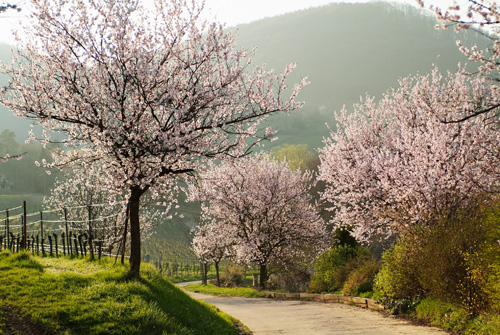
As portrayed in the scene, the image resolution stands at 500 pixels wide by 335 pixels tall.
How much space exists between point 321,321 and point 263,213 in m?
12.6

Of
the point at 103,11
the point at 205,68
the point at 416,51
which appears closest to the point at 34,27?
the point at 103,11

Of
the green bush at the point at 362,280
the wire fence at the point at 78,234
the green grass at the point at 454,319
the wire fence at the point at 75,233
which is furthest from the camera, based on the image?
the green bush at the point at 362,280

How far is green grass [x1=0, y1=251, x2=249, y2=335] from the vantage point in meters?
8.29

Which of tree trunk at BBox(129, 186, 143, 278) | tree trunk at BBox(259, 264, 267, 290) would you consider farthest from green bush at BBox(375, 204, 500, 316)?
tree trunk at BBox(259, 264, 267, 290)

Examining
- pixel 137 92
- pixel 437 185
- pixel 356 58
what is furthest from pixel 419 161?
pixel 356 58

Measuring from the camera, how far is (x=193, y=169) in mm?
11742

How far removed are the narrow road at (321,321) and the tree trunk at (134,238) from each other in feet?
12.1

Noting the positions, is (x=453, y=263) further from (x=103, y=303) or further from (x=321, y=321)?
(x=103, y=303)

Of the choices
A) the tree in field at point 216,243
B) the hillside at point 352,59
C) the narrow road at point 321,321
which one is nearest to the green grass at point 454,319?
the narrow road at point 321,321

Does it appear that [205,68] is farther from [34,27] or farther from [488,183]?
[488,183]

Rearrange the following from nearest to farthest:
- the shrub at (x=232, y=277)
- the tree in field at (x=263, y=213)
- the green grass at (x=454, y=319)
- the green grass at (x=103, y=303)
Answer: the green grass at (x=103, y=303), the green grass at (x=454, y=319), the tree in field at (x=263, y=213), the shrub at (x=232, y=277)

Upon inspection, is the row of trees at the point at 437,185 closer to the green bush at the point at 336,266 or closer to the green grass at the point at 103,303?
the green bush at the point at 336,266

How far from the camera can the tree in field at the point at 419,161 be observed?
45.4 ft

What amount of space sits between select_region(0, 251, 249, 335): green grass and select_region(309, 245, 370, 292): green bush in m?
9.53
